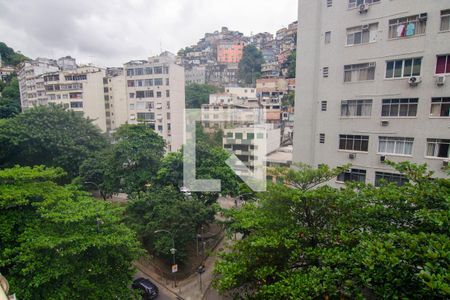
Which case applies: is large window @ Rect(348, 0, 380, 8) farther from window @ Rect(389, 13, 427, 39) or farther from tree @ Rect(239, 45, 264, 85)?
tree @ Rect(239, 45, 264, 85)

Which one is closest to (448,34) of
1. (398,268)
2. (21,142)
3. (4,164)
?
(398,268)

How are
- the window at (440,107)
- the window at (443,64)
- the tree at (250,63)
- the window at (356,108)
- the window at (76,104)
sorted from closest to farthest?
the window at (443,64), the window at (440,107), the window at (356,108), the window at (76,104), the tree at (250,63)

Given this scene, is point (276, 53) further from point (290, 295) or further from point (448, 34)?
point (290, 295)

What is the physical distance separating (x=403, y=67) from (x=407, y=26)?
1.46 metres

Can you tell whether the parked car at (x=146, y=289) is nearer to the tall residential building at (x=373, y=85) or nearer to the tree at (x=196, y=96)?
the tall residential building at (x=373, y=85)

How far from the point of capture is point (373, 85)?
9992mm

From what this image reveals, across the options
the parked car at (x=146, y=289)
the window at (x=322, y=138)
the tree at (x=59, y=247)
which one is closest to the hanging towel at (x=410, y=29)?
the window at (x=322, y=138)

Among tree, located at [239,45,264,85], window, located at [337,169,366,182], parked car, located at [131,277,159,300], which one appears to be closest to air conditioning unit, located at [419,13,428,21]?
window, located at [337,169,366,182]

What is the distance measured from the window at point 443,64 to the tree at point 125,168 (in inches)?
588

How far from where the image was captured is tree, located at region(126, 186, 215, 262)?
1198 cm

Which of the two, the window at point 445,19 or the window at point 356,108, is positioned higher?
the window at point 445,19

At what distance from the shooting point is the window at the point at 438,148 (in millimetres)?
8930

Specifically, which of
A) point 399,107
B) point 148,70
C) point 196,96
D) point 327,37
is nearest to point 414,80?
point 399,107

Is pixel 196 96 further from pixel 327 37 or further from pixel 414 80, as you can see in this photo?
pixel 414 80
